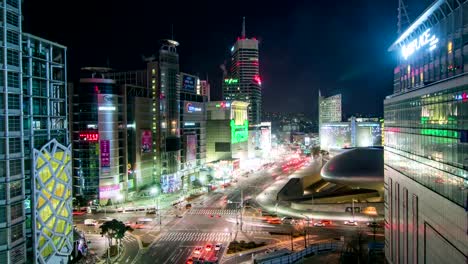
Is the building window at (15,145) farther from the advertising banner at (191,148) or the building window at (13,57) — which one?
the advertising banner at (191,148)

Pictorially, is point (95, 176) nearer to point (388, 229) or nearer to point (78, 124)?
point (78, 124)

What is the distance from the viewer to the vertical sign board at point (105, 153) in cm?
10738

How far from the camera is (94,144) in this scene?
106875 mm

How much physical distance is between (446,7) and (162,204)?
86984 mm

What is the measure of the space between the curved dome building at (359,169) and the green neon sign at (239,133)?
72.3 m

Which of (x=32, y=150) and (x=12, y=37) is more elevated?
(x=12, y=37)

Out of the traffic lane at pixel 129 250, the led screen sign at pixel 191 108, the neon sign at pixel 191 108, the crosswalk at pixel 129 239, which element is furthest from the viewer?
Answer: the neon sign at pixel 191 108

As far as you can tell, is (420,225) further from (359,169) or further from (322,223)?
(359,169)

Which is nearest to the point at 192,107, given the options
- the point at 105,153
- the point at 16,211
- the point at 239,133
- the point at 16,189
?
the point at 239,133

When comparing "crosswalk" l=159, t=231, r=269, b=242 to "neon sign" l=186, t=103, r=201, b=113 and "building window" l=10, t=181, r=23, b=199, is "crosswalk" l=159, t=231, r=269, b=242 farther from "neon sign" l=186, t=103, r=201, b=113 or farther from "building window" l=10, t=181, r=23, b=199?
Result: "neon sign" l=186, t=103, r=201, b=113

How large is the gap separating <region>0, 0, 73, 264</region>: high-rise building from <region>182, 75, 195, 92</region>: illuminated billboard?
88.4 meters

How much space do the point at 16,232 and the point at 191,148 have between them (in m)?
98.3

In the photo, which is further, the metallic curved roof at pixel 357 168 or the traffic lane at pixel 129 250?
the metallic curved roof at pixel 357 168

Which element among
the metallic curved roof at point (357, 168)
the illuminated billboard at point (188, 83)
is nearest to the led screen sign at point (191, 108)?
the illuminated billboard at point (188, 83)
